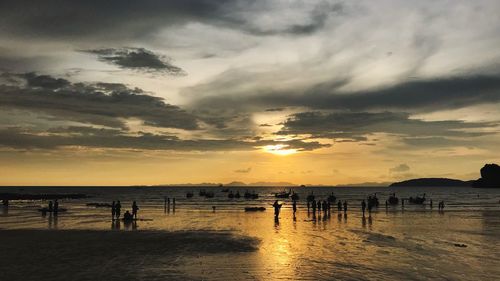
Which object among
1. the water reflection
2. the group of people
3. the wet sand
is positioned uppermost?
the group of people

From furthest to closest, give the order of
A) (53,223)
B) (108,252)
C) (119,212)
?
(119,212) < (53,223) < (108,252)

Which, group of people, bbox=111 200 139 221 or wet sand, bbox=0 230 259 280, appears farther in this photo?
group of people, bbox=111 200 139 221

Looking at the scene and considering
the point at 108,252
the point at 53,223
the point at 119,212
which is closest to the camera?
the point at 108,252

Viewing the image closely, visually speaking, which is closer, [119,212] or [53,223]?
[53,223]

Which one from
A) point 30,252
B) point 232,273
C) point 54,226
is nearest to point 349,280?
point 232,273

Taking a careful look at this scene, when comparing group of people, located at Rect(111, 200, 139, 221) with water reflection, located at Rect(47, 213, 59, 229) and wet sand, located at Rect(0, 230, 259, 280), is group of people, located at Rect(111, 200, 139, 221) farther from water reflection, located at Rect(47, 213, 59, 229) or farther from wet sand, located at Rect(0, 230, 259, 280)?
wet sand, located at Rect(0, 230, 259, 280)

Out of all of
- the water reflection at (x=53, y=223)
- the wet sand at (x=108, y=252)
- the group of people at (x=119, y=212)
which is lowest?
the wet sand at (x=108, y=252)

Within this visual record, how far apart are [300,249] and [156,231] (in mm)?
17243

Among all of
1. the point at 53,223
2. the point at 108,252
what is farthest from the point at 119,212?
the point at 108,252

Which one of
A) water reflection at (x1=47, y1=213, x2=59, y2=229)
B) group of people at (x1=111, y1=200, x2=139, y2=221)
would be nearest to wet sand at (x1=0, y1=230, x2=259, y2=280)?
water reflection at (x1=47, y1=213, x2=59, y2=229)

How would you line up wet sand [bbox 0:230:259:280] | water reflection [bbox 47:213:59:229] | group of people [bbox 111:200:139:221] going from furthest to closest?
group of people [bbox 111:200:139:221] < water reflection [bbox 47:213:59:229] < wet sand [bbox 0:230:259:280]

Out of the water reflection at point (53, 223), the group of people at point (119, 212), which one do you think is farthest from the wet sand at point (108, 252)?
the group of people at point (119, 212)

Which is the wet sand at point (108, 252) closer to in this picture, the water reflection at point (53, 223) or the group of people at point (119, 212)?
the water reflection at point (53, 223)

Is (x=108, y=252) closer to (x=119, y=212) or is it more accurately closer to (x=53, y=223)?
(x=53, y=223)
